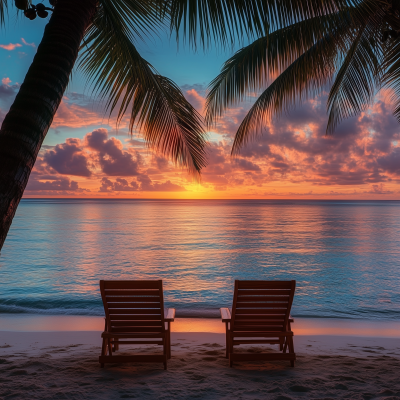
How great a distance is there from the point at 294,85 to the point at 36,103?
562cm

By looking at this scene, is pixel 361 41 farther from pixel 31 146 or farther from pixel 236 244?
pixel 236 244

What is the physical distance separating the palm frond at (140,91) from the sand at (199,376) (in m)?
2.75

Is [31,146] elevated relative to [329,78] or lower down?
lower down

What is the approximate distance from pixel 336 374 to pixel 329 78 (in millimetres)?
5054

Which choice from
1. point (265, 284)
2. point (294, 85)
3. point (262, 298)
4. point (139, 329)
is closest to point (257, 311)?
point (262, 298)

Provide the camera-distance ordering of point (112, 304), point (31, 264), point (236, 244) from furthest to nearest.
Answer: point (236, 244) < point (31, 264) < point (112, 304)

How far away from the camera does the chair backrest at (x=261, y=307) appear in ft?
13.5

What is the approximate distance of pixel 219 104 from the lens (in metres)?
7.49

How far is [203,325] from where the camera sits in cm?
768

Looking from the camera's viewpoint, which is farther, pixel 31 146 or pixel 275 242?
pixel 275 242

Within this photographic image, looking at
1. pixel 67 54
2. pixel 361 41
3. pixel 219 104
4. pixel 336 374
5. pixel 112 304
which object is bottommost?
pixel 336 374

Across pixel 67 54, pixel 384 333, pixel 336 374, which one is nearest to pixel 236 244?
pixel 384 333

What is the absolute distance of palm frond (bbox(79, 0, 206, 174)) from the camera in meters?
4.07

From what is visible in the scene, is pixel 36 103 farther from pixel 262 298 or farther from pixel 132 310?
pixel 262 298
